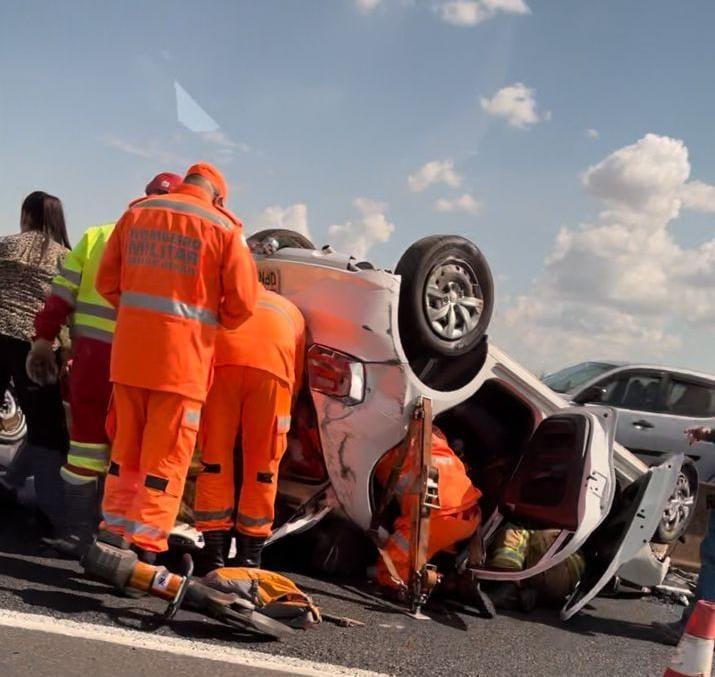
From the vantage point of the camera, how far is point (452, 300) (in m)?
4.22

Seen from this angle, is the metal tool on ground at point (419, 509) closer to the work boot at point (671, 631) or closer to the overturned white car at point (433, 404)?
the overturned white car at point (433, 404)

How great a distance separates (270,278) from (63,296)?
40.1 inches

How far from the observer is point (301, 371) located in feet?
13.2

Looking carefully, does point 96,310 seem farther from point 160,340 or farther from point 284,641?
point 284,641

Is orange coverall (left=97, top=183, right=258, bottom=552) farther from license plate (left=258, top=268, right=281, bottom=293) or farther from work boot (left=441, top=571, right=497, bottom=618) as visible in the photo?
work boot (left=441, top=571, right=497, bottom=618)

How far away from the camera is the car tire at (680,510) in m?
5.64

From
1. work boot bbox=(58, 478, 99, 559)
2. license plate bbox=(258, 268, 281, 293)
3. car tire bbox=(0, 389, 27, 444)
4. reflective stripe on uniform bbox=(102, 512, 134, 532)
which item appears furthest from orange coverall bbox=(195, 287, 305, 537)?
car tire bbox=(0, 389, 27, 444)

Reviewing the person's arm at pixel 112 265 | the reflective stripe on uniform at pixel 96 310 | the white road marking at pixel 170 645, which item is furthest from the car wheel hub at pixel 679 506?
the person's arm at pixel 112 265

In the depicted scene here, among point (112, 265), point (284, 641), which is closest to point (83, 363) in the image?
point (112, 265)

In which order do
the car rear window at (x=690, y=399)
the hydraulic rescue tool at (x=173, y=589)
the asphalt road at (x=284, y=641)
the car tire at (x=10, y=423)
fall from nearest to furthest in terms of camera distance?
1. the asphalt road at (x=284, y=641)
2. the hydraulic rescue tool at (x=173, y=589)
3. the car tire at (x=10, y=423)
4. the car rear window at (x=690, y=399)

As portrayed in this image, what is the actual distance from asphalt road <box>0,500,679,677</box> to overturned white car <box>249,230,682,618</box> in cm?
32

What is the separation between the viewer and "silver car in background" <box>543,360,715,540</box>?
8578mm

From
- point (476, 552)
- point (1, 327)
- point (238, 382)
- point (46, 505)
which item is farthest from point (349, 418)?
point (1, 327)

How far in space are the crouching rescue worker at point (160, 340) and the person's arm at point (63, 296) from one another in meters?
0.50
